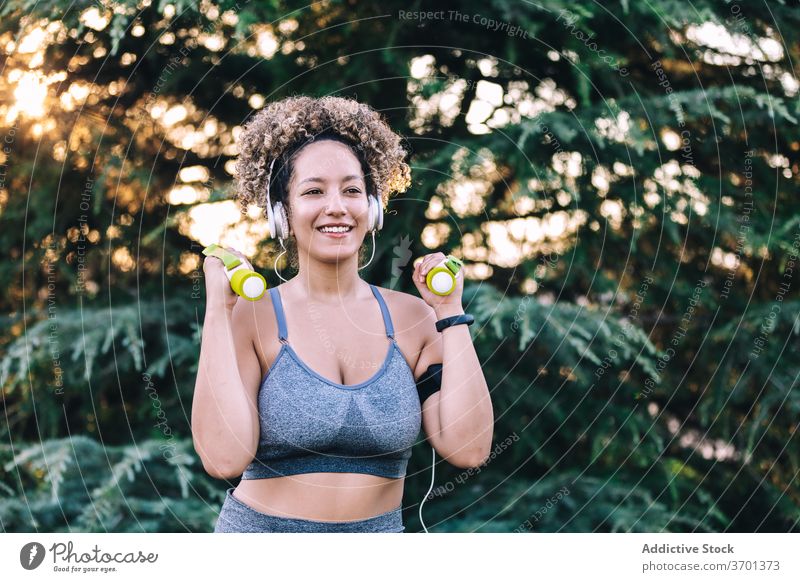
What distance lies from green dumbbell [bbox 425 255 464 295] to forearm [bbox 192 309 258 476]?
1.74 feet

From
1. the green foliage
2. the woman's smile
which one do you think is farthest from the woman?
the green foliage

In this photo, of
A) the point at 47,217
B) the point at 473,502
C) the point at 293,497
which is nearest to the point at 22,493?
the point at 47,217

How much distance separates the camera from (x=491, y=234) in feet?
14.4

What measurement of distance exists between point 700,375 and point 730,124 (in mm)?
1443

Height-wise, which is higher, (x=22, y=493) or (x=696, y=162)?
(x=696, y=162)

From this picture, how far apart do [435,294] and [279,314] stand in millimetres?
419

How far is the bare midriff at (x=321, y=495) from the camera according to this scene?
2111 mm

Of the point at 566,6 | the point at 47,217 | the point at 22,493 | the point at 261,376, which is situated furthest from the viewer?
the point at 47,217

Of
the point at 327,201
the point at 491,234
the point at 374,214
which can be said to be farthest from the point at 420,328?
the point at 491,234

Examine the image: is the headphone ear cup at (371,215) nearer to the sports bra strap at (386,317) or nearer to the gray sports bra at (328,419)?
the sports bra strap at (386,317)

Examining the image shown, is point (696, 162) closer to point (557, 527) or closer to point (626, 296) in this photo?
point (626, 296)

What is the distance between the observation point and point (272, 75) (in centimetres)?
448

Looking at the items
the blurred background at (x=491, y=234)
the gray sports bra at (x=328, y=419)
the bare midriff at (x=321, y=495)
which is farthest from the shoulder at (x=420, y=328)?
the blurred background at (x=491, y=234)

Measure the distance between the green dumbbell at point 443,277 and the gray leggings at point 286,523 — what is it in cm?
65
